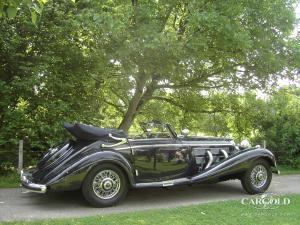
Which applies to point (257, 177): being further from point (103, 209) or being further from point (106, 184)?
point (103, 209)

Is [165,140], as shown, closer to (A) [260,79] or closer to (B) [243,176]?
(B) [243,176]

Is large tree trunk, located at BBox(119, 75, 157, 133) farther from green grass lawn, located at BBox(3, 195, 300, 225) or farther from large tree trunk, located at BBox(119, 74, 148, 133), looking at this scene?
green grass lawn, located at BBox(3, 195, 300, 225)

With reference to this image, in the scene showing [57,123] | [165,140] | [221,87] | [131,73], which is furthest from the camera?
[221,87]

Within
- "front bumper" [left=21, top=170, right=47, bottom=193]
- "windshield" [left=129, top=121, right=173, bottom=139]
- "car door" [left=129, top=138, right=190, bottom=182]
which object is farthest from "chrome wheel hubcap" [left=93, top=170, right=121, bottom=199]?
"windshield" [left=129, top=121, right=173, bottom=139]

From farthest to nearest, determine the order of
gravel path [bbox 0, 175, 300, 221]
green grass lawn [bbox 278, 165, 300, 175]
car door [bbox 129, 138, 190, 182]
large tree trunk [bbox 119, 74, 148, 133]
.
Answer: large tree trunk [bbox 119, 74, 148, 133], green grass lawn [bbox 278, 165, 300, 175], car door [bbox 129, 138, 190, 182], gravel path [bbox 0, 175, 300, 221]

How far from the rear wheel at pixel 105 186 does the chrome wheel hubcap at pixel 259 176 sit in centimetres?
276

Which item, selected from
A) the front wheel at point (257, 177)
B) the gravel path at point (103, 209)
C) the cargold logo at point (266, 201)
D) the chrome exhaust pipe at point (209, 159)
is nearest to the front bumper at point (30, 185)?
the gravel path at point (103, 209)

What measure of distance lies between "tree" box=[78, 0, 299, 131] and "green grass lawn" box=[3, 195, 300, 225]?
546 cm

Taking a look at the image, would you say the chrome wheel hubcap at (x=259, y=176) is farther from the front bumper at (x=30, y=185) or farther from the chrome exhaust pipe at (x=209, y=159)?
the front bumper at (x=30, y=185)

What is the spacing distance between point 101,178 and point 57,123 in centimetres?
352

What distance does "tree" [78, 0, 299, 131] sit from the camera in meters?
11.8

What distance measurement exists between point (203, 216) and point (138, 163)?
1550 mm

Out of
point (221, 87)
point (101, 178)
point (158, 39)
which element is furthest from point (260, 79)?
point (101, 178)

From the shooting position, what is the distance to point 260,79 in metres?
15.4
